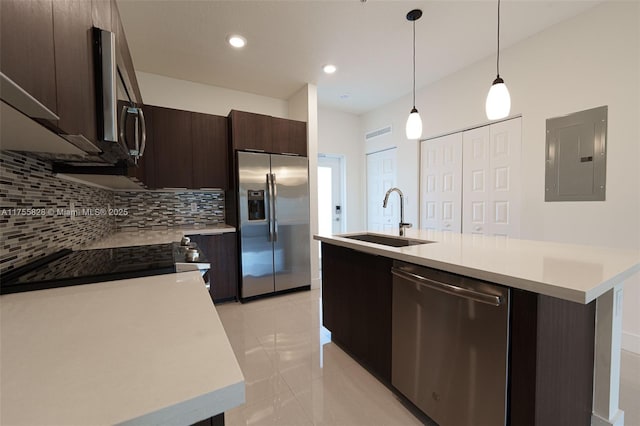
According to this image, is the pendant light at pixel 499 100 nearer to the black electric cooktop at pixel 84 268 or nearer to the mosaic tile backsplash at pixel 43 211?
the black electric cooktop at pixel 84 268

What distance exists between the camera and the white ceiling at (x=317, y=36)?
7.41ft

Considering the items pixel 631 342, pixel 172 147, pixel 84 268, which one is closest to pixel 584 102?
pixel 631 342

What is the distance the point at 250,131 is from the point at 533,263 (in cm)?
301

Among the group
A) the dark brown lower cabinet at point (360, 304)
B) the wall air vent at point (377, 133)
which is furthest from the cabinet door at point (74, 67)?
the wall air vent at point (377, 133)

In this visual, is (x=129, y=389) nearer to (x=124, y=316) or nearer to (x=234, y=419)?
(x=124, y=316)

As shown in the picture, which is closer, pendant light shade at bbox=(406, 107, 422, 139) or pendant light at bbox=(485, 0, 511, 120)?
pendant light at bbox=(485, 0, 511, 120)

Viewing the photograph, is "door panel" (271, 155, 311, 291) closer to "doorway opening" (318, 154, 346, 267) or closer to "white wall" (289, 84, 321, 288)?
"white wall" (289, 84, 321, 288)

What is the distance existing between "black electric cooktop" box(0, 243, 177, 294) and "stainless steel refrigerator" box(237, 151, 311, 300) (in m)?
1.72

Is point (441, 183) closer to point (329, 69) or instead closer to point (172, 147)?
point (329, 69)

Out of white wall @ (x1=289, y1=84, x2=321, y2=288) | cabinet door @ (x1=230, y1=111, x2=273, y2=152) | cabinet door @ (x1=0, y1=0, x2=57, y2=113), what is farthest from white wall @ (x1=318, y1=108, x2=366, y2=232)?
cabinet door @ (x1=0, y1=0, x2=57, y2=113)

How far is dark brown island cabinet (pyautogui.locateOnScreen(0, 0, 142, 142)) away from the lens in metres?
0.51

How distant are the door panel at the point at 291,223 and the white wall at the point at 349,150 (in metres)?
1.37

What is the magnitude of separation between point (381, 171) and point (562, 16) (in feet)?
8.88

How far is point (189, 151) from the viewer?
3184 mm
